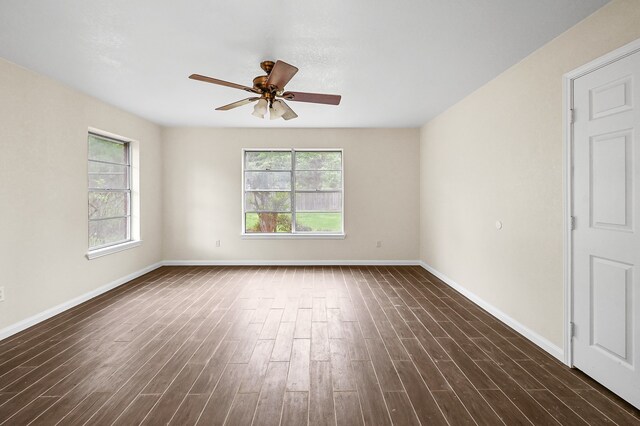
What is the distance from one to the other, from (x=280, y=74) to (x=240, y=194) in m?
3.73

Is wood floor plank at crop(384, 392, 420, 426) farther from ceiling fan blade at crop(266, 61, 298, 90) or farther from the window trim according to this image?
the window trim

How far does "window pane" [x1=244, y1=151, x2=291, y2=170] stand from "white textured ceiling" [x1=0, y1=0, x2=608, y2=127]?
2.05 m

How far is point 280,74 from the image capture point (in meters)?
2.62

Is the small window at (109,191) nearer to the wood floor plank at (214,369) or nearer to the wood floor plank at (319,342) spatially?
the wood floor plank at (214,369)

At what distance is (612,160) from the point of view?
7.10 ft

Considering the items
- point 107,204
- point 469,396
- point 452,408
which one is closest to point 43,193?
point 107,204

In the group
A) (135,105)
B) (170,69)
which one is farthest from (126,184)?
(170,69)

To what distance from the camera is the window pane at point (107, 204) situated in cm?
444

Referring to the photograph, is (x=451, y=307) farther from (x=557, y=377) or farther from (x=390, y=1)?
(x=390, y=1)

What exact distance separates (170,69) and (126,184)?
2728 mm

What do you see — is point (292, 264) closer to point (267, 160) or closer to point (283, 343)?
point (267, 160)

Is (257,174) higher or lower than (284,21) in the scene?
lower

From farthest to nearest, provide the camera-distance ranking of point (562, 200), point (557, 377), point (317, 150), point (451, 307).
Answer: point (317, 150)
point (451, 307)
point (562, 200)
point (557, 377)

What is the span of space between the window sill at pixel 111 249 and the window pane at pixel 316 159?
3.09 meters
